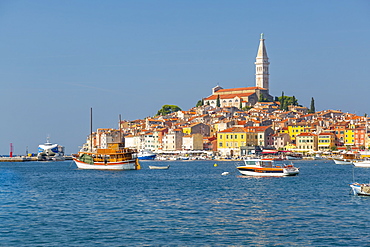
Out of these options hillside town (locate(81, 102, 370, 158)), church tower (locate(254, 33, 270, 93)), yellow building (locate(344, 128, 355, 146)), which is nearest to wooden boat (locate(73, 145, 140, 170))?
hillside town (locate(81, 102, 370, 158))

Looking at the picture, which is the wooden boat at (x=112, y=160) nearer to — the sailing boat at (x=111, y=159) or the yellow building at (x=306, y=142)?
the sailing boat at (x=111, y=159)

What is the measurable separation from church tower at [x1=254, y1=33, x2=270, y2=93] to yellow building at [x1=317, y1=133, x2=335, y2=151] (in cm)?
6112

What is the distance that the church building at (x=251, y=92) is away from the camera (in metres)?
152

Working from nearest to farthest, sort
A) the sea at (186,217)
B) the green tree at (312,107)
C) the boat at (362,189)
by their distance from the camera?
1. the sea at (186,217)
2. the boat at (362,189)
3. the green tree at (312,107)

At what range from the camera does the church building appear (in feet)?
498

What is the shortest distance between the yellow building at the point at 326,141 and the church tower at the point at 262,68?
6112 centimetres

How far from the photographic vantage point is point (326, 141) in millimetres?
105500

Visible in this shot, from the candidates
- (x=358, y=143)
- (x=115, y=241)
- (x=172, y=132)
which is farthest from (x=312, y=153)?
(x=115, y=241)

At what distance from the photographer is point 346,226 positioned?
67.7 ft

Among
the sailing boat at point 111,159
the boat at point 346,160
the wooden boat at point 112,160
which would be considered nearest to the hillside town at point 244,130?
the boat at point 346,160

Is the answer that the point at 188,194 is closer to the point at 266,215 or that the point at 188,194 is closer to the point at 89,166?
the point at 266,215

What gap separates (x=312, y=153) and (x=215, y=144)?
1920cm

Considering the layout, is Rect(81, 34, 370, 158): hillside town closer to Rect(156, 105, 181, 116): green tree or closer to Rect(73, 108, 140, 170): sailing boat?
Rect(156, 105, 181, 116): green tree

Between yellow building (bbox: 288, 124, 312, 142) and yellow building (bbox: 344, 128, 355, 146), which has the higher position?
yellow building (bbox: 288, 124, 312, 142)
